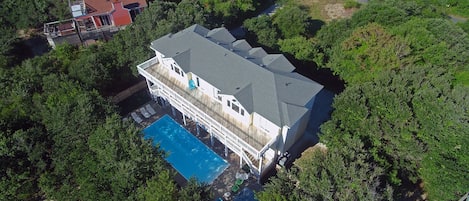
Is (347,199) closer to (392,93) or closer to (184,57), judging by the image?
(392,93)

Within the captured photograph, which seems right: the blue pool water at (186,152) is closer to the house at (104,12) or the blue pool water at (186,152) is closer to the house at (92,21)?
the house at (92,21)

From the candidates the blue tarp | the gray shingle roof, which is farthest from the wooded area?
the blue tarp

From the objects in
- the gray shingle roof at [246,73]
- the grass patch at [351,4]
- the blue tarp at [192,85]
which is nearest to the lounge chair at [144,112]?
the blue tarp at [192,85]

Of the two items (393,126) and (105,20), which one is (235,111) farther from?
(105,20)

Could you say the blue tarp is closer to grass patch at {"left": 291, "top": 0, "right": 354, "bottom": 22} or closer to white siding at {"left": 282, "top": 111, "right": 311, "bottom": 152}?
white siding at {"left": 282, "top": 111, "right": 311, "bottom": 152}

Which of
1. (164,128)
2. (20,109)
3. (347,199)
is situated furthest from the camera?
(164,128)

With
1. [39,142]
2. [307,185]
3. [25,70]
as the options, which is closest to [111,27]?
[25,70]
